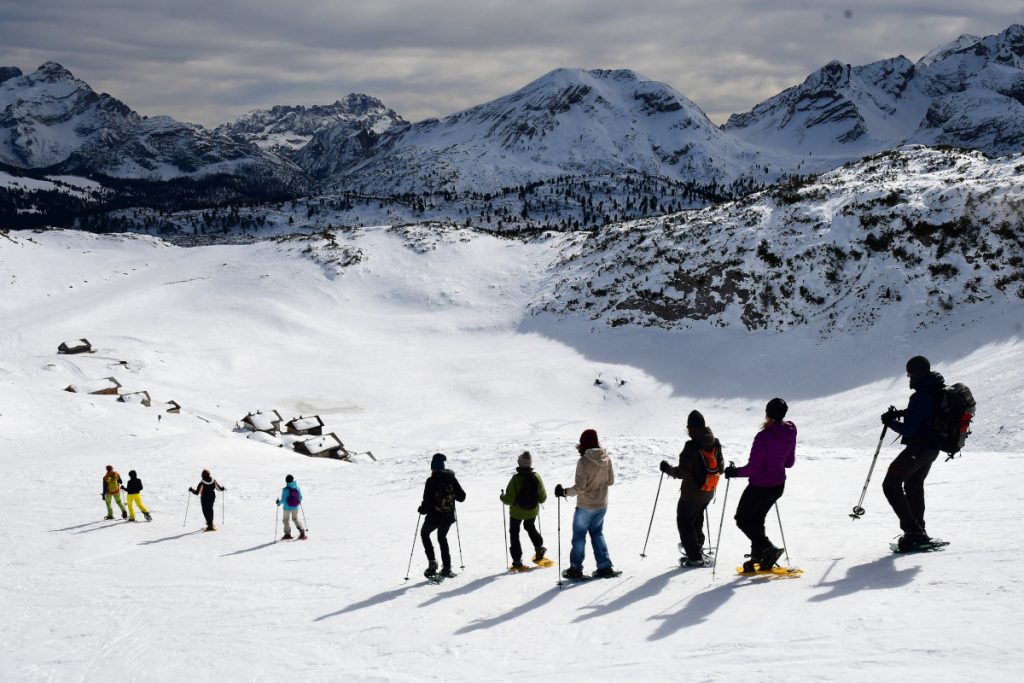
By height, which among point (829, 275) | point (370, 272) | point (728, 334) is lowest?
point (728, 334)

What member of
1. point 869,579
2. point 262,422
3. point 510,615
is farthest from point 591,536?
point 262,422

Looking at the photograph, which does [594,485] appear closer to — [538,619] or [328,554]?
[538,619]

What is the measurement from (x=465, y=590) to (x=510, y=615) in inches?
58.4

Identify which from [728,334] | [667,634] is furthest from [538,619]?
[728,334]

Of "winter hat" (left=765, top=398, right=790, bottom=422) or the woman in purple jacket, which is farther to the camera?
the woman in purple jacket

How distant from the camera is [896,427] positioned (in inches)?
350

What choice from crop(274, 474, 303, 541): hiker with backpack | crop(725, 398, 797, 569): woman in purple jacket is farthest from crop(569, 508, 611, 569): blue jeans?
A: crop(274, 474, 303, 541): hiker with backpack

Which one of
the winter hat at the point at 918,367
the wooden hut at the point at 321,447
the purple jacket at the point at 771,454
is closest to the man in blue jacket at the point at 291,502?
the purple jacket at the point at 771,454

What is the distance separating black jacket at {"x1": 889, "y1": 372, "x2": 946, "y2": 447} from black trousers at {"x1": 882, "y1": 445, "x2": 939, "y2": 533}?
0.59 ft

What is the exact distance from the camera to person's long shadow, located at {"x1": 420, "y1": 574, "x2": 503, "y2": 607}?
10239 millimetres

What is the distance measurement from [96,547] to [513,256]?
5243 cm

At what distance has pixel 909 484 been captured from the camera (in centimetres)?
923

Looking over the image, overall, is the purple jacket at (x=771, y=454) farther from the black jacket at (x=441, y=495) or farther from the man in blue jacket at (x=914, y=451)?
the black jacket at (x=441, y=495)

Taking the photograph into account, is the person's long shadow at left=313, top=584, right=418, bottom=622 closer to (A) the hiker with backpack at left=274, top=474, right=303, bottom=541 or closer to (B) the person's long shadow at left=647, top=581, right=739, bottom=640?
(B) the person's long shadow at left=647, top=581, right=739, bottom=640
